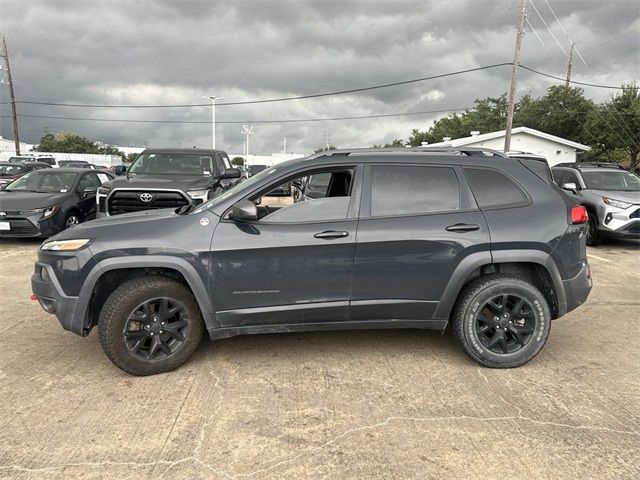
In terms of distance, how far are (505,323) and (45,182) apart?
960 centimetres

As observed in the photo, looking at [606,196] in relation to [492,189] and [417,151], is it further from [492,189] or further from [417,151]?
[417,151]

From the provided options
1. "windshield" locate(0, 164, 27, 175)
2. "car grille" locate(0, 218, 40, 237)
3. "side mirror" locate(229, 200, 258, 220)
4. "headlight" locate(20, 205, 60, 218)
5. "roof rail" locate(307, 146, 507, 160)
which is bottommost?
"car grille" locate(0, 218, 40, 237)

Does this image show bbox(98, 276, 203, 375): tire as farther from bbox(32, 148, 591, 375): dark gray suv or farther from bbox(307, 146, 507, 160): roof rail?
bbox(307, 146, 507, 160): roof rail

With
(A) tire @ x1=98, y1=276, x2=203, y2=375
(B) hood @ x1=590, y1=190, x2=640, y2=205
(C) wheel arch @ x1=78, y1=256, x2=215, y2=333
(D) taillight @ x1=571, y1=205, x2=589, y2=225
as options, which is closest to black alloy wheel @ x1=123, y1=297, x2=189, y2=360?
(A) tire @ x1=98, y1=276, x2=203, y2=375

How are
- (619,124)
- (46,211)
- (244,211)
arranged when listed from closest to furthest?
1. (244,211)
2. (46,211)
3. (619,124)

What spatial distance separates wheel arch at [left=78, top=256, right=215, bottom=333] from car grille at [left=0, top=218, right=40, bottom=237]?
19.8 ft

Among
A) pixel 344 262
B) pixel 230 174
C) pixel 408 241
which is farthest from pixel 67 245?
pixel 230 174

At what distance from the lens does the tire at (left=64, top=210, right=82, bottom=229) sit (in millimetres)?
9148

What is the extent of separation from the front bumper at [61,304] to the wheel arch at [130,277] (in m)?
0.03

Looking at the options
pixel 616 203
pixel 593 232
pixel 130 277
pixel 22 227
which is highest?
pixel 616 203

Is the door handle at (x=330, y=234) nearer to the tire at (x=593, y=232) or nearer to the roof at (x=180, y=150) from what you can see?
the roof at (x=180, y=150)

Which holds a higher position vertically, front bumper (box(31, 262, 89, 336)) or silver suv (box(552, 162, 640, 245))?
silver suv (box(552, 162, 640, 245))

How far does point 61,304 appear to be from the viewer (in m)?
3.57

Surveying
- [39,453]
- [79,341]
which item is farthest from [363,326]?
[79,341]
